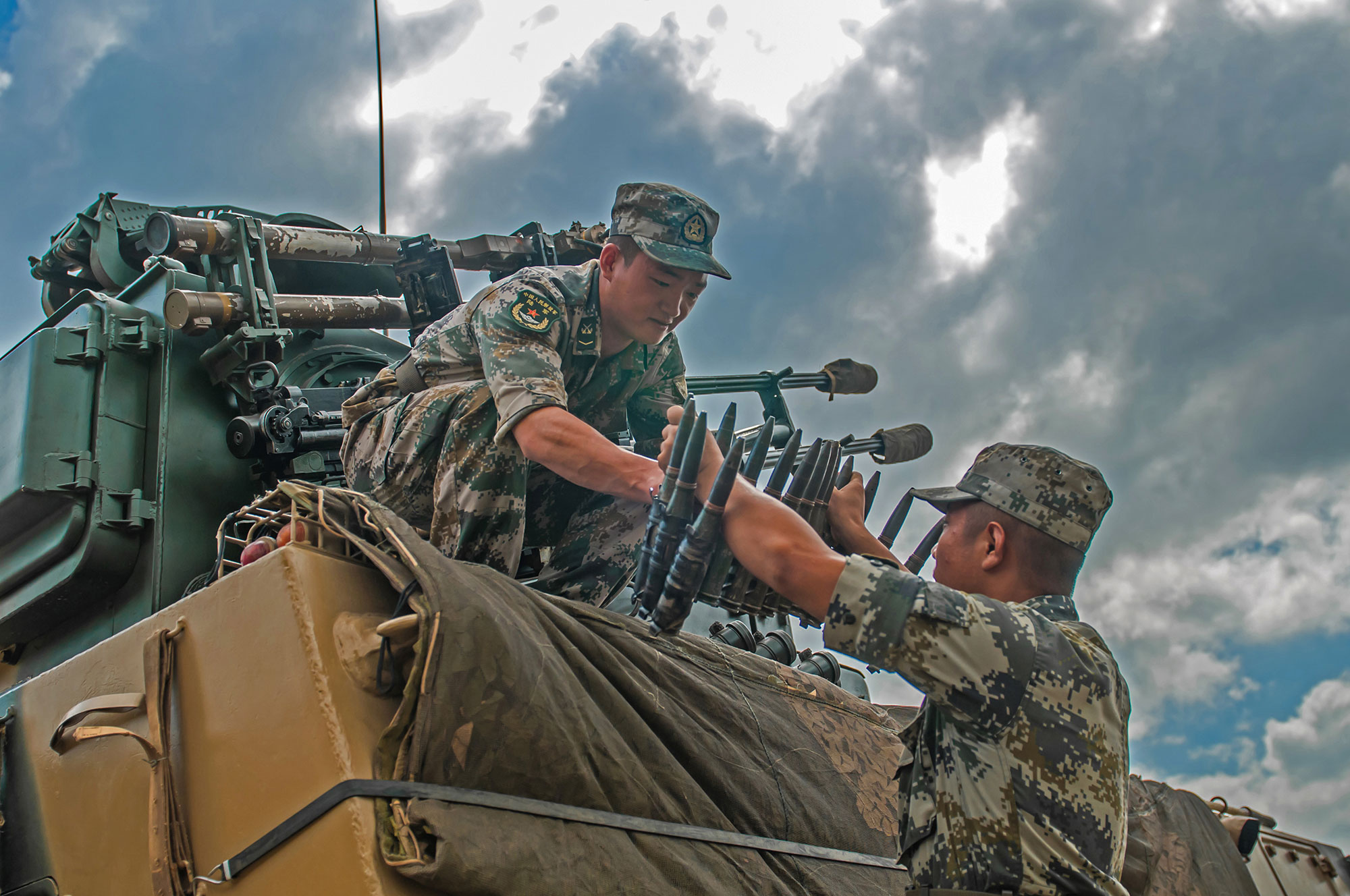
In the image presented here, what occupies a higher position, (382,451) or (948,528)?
(382,451)

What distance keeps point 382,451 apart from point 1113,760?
2176 millimetres

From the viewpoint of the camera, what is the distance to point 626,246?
10.6 ft

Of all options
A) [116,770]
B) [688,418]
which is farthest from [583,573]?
[116,770]

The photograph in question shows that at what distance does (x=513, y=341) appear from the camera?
120 inches

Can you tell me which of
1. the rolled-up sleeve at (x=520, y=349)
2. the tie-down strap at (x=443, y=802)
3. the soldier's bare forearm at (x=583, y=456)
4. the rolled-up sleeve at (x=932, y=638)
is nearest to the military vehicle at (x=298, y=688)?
the tie-down strap at (x=443, y=802)

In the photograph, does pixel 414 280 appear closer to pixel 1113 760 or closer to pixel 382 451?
pixel 382 451

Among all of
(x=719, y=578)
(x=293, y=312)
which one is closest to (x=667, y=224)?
(x=719, y=578)

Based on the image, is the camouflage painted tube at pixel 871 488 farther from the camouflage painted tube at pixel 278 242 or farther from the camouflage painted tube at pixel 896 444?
the camouflage painted tube at pixel 278 242

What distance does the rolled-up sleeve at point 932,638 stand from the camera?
192 cm

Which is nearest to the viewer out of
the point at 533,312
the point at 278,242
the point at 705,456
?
the point at 705,456

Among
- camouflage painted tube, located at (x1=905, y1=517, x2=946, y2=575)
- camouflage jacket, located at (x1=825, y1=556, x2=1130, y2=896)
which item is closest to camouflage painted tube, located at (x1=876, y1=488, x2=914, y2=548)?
camouflage painted tube, located at (x1=905, y1=517, x2=946, y2=575)

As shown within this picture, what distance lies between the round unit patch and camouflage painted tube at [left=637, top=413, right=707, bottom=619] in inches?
44.6

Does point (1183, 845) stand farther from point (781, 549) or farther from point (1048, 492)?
point (781, 549)

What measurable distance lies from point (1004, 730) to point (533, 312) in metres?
1.78
